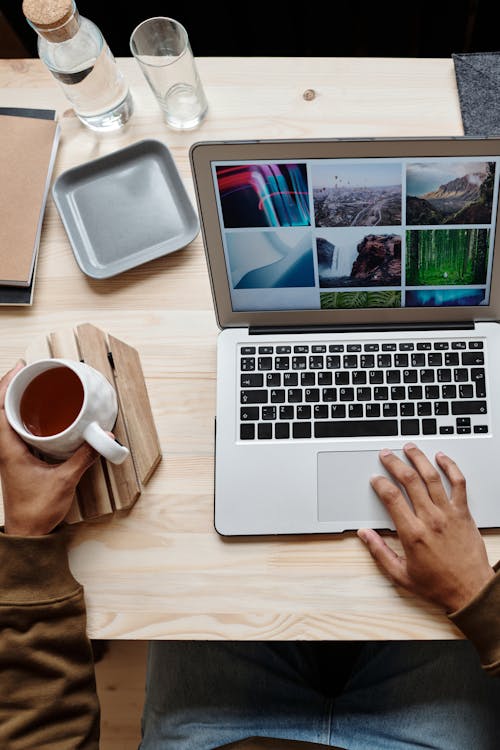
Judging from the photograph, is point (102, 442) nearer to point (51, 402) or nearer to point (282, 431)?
point (51, 402)

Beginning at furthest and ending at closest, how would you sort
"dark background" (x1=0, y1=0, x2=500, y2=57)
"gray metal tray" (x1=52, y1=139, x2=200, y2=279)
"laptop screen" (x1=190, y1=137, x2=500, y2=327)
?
"dark background" (x1=0, y1=0, x2=500, y2=57) < "gray metal tray" (x1=52, y1=139, x2=200, y2=279) < "laptop screen" (x1=190, y1=137, x2=500, y2=327)

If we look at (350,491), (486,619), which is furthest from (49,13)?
(486,619)

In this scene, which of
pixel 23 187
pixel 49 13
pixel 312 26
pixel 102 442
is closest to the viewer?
pixel 102 442

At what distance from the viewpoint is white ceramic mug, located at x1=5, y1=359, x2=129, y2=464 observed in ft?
2.35

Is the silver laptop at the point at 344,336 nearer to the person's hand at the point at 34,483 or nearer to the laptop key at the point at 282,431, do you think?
the laptop key at the point at 282,431

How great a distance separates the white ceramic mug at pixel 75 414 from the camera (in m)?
0.72

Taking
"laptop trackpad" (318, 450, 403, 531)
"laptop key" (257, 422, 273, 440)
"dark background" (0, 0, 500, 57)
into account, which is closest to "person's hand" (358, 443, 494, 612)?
"laptop trackpad" (318, 450, 403, 531)

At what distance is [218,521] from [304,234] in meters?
0.33

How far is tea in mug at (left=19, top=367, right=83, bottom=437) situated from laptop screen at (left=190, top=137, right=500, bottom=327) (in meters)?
0.19

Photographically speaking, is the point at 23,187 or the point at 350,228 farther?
the point at 23,187

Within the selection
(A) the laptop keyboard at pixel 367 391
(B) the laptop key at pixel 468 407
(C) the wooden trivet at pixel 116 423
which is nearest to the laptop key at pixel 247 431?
(A) the laptop keyboard at pixel 367 391

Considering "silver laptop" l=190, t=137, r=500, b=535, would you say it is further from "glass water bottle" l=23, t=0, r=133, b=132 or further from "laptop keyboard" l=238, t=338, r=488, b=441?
"glass water bottle" l=23, t=0, r=133, b=132

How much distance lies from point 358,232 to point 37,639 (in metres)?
0.56

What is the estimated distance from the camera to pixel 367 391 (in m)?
0.80
